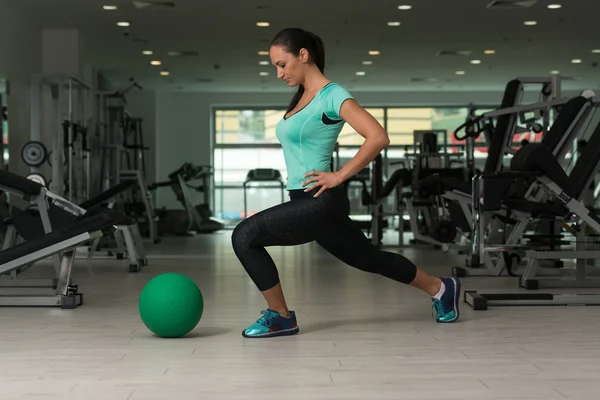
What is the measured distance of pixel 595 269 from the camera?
19.4 ft

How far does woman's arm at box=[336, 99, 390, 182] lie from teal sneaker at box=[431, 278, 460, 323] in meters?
0.85

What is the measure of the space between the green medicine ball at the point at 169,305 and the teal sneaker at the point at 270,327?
227mm

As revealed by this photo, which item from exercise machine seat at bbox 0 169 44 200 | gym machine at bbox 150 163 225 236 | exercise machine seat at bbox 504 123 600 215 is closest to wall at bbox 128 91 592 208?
gym machine at bbox 150 163 225 236

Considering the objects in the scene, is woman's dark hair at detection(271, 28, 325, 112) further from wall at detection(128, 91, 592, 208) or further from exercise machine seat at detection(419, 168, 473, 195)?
wall at detection(128, 91, 592, 208)

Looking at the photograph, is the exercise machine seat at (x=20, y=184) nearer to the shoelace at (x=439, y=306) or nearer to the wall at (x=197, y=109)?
the shoelace at (x=439, y=306)

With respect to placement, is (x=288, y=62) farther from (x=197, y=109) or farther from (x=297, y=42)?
(x=197, y=109)

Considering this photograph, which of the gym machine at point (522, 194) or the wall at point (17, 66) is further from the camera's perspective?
the wall at point (17, 66)

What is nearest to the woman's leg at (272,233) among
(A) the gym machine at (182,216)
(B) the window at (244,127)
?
(A) the gym machine at (182,216)

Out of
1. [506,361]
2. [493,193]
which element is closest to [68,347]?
[506,361]

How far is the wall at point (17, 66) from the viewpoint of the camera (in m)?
9.47

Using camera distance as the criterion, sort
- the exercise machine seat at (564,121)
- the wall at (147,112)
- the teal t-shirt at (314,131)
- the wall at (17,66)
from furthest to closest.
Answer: the wall at (147,112) < the wall at (17,66) < the exercise machine seat at (564,121) < the teal t-shirt at (314,131)

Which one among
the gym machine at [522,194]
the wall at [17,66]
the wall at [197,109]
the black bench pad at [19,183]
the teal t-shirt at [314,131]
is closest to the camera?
the teal t-shirt at [314,131]

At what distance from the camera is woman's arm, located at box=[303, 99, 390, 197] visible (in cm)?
297

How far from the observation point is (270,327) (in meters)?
3.28
